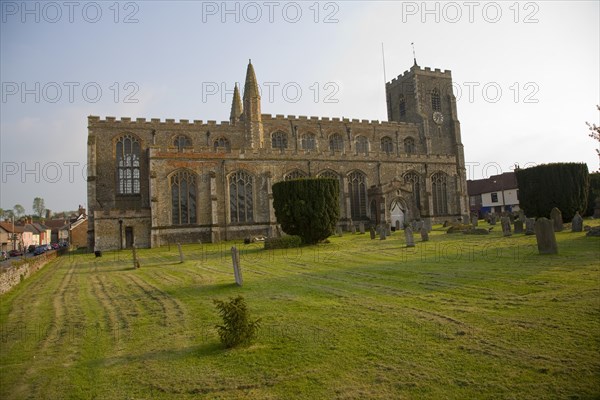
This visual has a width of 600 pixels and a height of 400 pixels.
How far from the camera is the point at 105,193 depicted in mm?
33625

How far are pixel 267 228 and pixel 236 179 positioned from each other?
4551mm

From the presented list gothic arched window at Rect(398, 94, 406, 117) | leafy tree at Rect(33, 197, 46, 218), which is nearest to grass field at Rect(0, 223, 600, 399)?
gothic arched window at Rect(398, 94, 406, 117)

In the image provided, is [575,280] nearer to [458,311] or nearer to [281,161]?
[458,311]

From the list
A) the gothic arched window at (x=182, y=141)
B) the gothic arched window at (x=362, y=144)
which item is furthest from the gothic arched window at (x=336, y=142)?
the gothic arched window at (x=182, y=141)

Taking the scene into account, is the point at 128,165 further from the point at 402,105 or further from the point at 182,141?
the point at 402,105

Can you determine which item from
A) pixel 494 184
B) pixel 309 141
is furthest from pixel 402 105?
pixel 494 184

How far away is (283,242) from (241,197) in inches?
453

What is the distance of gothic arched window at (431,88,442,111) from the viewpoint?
46719mm

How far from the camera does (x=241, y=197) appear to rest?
105ft

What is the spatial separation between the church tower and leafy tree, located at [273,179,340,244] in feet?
48.3

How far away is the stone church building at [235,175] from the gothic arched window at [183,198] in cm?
7

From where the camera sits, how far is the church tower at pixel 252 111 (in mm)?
36094

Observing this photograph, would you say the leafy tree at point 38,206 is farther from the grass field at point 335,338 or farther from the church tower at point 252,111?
the grass field at point 335,338

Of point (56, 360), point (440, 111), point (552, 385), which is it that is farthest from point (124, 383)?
point (440, 111)
